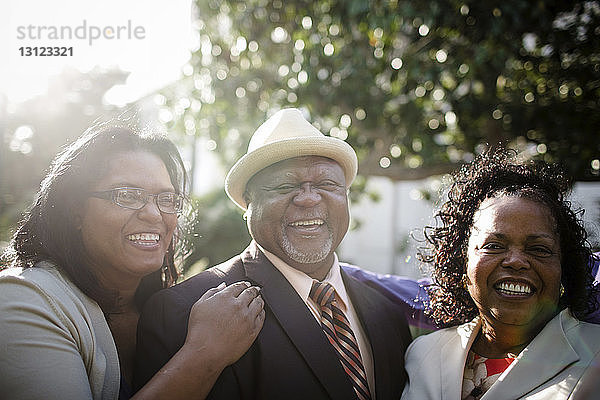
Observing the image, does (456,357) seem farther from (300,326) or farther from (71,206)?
(71,206)

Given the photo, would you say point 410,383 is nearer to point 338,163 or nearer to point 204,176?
point 338,163

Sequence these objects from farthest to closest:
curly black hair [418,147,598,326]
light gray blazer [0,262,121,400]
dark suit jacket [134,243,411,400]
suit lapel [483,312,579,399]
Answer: curly black hair [418,147,598,326]
dark suit jacket [134,243,411,400]
suit lapel [483,312,579,399]
light gray blazer [0,262,121,400]

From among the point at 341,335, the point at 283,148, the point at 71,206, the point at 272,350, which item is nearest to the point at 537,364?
the point at 341,335

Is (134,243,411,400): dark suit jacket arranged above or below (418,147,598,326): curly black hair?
below

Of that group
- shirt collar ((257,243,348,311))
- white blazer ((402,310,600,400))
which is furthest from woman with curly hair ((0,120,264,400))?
white blazer ((402,310,600,400))

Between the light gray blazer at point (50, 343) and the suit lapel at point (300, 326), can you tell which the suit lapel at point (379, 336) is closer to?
the suit lapel at point (300, 326)

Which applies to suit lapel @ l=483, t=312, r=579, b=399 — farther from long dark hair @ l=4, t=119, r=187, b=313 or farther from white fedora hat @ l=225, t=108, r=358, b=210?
long dark hair @ l=4, t=119, r=187, b=313

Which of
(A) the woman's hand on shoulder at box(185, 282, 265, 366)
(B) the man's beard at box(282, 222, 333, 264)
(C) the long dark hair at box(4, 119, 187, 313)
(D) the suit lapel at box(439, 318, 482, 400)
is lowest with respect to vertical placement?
(D) the suit lapel at box(439, 318, 482, 400)

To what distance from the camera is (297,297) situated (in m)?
2.52

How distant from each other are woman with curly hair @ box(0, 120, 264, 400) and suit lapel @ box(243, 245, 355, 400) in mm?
112

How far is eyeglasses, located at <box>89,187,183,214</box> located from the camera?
239 centimetres

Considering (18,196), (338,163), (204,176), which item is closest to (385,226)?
(204,176)

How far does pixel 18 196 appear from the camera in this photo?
344 inches

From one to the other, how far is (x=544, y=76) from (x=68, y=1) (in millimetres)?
4522
